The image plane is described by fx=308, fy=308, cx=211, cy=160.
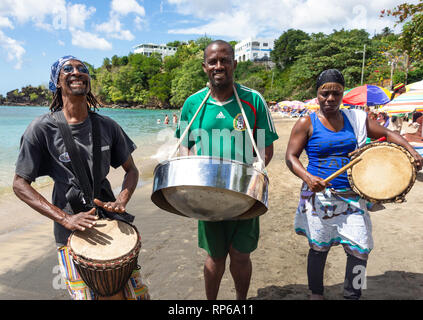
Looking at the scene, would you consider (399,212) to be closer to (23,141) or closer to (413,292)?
(413,292)

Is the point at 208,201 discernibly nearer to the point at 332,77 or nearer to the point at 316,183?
the point at 316,183

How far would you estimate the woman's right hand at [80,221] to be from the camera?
1803mm

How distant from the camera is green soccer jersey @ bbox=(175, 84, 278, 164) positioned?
90.0 inches

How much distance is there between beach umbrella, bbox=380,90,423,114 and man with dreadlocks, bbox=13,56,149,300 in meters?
8.10

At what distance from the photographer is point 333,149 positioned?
2502 mm

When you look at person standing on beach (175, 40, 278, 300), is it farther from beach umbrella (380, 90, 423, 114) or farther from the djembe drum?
beach umbrella (380, 90, 423, 114)

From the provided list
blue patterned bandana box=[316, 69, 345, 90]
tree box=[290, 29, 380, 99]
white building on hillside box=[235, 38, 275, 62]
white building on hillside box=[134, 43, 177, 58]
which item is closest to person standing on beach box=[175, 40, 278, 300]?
blue patterned bandana box=[316, 69, 345, 90]

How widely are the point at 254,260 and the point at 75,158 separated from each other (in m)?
2.63

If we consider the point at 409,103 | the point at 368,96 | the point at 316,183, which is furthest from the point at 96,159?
the point at 368,96

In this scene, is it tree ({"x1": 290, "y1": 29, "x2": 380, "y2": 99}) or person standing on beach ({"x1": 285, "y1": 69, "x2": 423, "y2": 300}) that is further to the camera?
tree ({"x1": 290, "y1": 29, "x2": 380, "y2": 99})

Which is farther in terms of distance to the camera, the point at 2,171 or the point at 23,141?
the point at 2,171

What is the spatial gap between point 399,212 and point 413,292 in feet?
8.25
